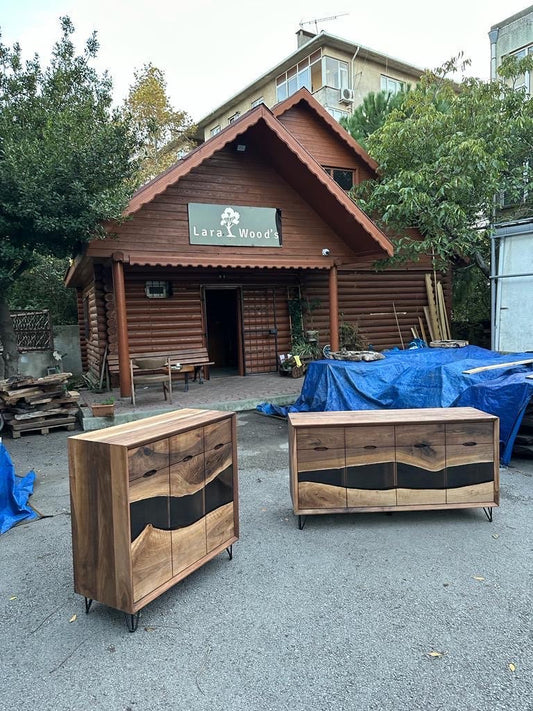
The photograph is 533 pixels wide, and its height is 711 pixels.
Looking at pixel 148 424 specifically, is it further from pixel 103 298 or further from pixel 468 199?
pixel 468 199

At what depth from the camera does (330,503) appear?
3.84 m

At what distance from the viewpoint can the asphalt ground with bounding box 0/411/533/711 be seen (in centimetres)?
214

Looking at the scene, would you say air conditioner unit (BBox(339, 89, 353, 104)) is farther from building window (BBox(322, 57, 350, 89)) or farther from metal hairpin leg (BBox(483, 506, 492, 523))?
metal hairpin leg (BBox(483, 506, 492, 523))

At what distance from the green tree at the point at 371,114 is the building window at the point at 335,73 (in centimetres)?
1055

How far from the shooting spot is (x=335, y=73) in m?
24.1

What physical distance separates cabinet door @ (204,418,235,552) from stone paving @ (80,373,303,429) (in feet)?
14.5

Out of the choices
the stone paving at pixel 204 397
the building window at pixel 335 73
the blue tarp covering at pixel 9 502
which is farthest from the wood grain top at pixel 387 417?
the building window at pixel 335 73

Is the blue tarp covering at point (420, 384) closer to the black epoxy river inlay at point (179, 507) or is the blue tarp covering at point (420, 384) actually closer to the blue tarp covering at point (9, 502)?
the black epoxy river inlay at point (179, 507)

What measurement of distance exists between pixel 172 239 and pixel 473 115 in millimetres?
7751

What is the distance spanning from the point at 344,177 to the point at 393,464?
1100cm

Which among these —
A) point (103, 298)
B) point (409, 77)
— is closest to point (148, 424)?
point (103, 298)

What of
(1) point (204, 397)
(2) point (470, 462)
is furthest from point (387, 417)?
(1) point (204, 397)

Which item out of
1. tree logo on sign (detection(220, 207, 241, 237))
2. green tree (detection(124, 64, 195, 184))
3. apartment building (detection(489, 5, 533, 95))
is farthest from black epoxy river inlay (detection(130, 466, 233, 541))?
green tree (detection(124, 64, 195, 184))

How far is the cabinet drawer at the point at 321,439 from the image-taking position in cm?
379
